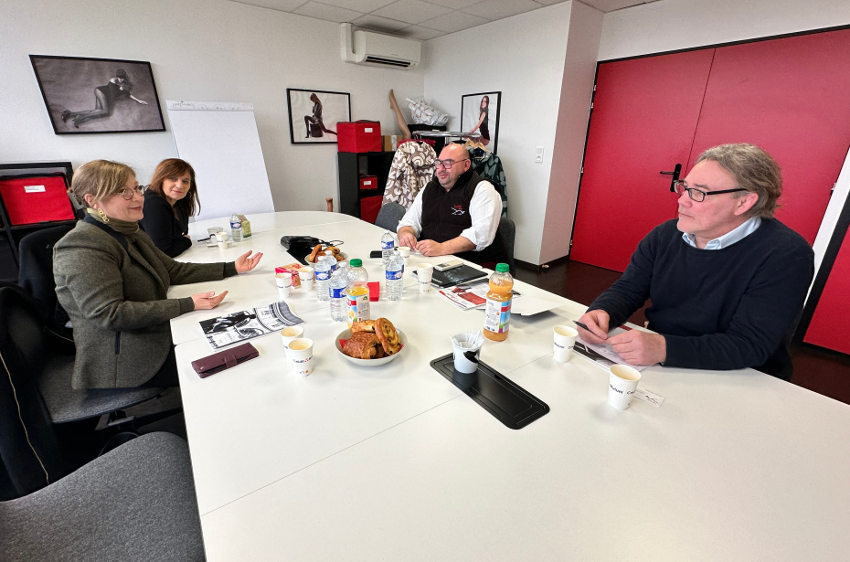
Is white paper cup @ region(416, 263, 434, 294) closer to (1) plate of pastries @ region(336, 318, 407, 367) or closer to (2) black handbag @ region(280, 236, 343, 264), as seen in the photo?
(1) plate of pastries @ region(336, 318, 407, 367)

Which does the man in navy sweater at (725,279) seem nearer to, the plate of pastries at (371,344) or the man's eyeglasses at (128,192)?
the plate of pastries at (371,344)

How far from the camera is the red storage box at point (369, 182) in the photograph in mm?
4648

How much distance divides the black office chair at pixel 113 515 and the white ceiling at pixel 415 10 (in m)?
3.97

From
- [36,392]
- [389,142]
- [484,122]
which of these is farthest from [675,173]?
[36,392]

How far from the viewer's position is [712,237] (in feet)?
4.34

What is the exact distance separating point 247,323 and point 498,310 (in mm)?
914

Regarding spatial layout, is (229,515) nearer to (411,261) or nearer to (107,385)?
(107,385)

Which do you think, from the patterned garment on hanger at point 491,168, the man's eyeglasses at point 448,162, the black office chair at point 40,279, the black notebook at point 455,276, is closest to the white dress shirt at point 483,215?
the man's eyeglasses at point 448,162

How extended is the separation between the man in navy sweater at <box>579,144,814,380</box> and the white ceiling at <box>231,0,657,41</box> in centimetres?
312

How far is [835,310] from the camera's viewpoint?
8.89 ft

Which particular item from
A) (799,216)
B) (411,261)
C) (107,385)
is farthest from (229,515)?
(799,216)

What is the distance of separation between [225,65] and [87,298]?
3.37 metres

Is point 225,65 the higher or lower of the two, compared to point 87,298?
higher

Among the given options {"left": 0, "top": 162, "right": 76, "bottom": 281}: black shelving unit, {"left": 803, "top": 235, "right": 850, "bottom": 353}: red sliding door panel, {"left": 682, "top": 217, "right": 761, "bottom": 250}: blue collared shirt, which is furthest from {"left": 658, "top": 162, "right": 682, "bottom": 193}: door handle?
{"left": 0, "top": 162, "right": 76, "bottom": 281}: black shelving unit
